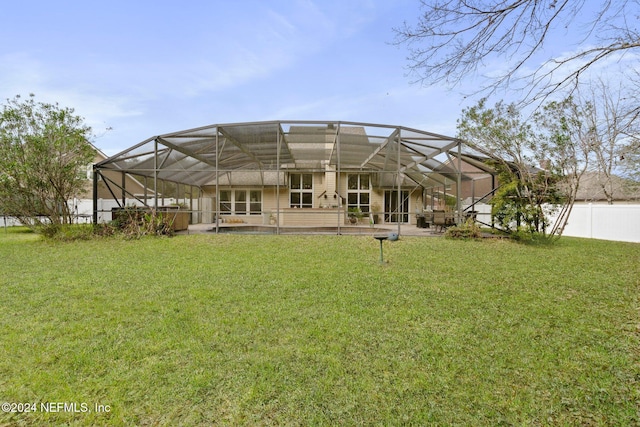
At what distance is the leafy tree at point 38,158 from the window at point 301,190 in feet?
34.9

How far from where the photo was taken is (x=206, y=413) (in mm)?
2301

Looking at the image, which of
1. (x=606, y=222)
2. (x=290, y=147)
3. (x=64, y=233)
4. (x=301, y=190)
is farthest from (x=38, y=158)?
(x=606, y=222)

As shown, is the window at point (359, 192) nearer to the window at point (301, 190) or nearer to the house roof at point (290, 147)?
the window at point (301, 190)

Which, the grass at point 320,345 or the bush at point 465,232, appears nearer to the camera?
the grass at point 320,345

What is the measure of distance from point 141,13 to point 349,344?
21.4 feet

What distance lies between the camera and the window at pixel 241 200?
20.2m

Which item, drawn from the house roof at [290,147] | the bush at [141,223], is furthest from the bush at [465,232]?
the bush at [141,223]

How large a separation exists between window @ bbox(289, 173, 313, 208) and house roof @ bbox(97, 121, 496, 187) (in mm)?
2531

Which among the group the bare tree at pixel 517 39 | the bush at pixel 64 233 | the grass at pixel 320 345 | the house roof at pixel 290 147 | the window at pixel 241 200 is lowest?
the grass at pixel 320 345

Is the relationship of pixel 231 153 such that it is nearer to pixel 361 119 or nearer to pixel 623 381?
pixel 361 119

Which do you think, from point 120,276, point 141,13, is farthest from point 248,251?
point 141,13

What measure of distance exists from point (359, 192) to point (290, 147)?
6.50 meters

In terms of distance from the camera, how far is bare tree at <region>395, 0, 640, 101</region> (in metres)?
2.99

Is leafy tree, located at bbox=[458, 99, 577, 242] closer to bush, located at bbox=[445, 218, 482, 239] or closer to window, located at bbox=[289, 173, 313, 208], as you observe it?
bush, located at bbox=[445, 218, 482, 239]
